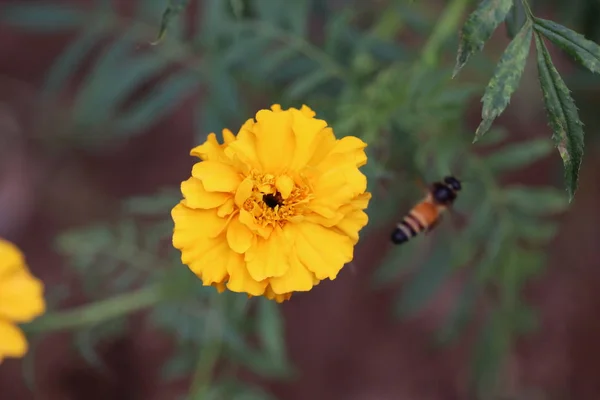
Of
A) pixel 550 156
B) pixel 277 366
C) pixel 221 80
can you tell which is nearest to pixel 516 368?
pixel 550 156

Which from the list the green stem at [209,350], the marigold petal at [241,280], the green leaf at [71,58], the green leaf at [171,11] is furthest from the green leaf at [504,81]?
the green leaf at [71,58]

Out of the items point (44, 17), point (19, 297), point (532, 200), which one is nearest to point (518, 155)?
point (532, 200)

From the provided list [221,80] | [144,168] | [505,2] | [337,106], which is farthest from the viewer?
[144,168]

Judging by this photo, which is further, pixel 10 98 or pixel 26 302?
pixel 10 98

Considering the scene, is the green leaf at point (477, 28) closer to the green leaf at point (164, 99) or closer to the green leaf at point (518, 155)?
the green leaf at point (518, 155)

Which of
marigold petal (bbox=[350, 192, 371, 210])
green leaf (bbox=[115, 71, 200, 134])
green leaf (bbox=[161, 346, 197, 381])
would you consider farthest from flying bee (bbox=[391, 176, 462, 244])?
green leaf (bbox=[115, 71, 200, 134])

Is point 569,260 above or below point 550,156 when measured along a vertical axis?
below

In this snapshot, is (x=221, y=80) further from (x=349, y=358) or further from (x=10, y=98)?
(x=10, y=98)

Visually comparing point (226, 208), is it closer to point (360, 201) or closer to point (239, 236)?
point (239, 236)
